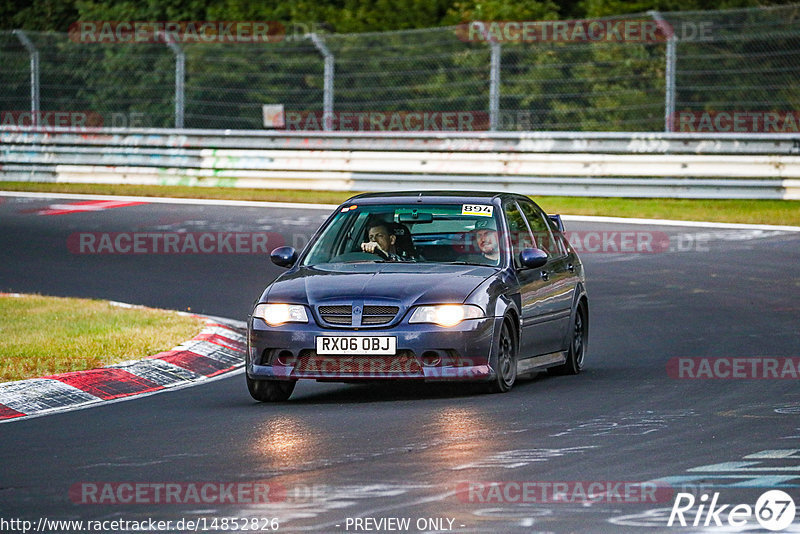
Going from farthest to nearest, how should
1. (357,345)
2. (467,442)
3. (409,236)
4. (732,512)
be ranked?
(409,236), (357,345), (467,442), (732,512)

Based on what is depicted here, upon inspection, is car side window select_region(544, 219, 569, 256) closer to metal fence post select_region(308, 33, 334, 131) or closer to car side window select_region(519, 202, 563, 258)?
car side window select_region(519, 202, 563, 258)

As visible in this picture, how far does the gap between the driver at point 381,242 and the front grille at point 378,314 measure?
3.74 feet

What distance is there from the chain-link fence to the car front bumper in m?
14.0

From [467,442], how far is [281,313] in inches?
87.8

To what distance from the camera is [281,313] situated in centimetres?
1007

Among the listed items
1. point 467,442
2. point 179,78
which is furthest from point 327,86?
point 467,442

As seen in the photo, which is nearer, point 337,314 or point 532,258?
point 337,314

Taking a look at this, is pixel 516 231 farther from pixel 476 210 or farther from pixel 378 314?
pixel 378 314

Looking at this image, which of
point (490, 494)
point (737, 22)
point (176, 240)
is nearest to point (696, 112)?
point (737, 22)

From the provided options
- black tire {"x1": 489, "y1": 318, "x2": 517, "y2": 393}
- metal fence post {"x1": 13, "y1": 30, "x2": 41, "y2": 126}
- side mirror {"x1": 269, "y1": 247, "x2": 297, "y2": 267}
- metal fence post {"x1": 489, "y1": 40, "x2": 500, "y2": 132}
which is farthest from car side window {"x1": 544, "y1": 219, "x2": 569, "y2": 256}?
metal fence post {"x1": 13, "y1": 30, "x2": 41, "y2": 126}

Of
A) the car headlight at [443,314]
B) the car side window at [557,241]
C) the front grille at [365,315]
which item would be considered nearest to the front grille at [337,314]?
the front grille at [365,315]

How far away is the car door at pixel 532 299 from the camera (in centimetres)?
1088

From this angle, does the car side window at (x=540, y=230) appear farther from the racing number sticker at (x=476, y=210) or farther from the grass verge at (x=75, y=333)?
the grass verge at (x=75, y=333)

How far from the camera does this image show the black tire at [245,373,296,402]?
10.3 metres
